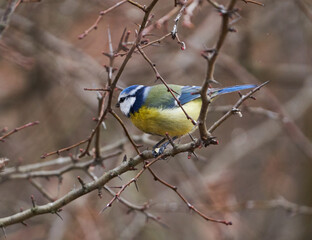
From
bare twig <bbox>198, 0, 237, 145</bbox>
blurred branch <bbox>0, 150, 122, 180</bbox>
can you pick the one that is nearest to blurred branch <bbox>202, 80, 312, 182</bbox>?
blurred branch <bbox>0, 150, 122, 180</bbox>

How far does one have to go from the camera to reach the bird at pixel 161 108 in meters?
3.42

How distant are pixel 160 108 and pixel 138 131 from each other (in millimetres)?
2437

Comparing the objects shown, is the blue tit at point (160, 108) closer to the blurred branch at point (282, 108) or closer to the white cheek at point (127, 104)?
the white cheek at point (127, 104)

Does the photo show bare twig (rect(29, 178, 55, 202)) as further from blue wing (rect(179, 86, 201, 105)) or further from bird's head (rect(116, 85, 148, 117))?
blue wing (rect(179, 86, 201, 105))

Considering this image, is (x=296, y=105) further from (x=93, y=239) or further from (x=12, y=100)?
(x=12, y=100)

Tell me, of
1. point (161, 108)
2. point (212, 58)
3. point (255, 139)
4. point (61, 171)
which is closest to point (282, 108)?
point (255, 139)

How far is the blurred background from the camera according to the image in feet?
16.6

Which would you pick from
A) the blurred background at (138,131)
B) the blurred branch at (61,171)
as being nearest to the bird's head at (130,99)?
the blurred branch at (61,171)

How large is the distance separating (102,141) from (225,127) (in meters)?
2.36

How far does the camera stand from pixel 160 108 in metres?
3.55

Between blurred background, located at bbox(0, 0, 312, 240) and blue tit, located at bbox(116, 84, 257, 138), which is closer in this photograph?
blue tit, located at bbox(116, 84, 257, 138)

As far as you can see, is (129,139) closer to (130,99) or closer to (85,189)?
(85,189)

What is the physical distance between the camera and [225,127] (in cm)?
718

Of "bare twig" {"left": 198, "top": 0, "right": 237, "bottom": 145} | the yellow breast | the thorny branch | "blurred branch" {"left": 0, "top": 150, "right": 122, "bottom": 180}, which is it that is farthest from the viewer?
the yellow breast
